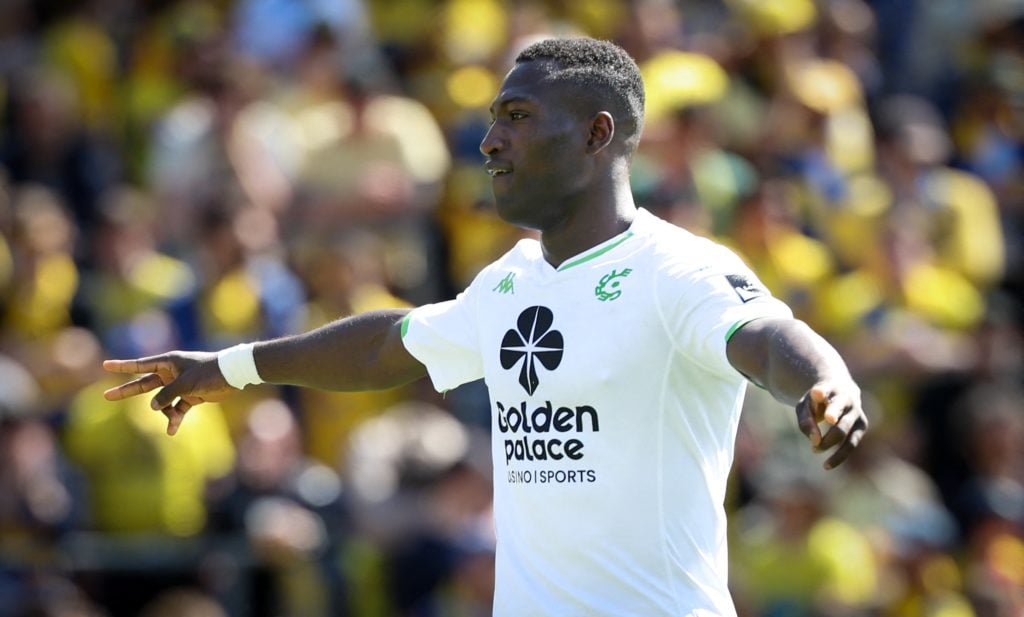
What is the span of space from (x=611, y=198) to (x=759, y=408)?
19.0 feet

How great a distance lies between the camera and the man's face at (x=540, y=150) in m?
5.13

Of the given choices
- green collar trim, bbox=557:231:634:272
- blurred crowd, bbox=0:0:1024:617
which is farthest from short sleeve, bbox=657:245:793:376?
blurred crowd, bbox=0:0:1024:617

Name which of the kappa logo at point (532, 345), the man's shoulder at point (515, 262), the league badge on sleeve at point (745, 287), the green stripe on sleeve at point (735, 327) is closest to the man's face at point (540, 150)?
the man's shoulder at point (515, 262)

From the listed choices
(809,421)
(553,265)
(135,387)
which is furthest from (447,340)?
(809,421)

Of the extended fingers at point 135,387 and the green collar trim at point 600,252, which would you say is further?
the extended fingers at point 135,387

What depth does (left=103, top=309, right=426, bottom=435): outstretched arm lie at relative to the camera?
18.5 feet

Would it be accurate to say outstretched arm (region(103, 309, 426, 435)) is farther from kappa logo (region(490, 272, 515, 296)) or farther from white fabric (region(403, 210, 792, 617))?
white fabric (region(403, 210, 792, 617))

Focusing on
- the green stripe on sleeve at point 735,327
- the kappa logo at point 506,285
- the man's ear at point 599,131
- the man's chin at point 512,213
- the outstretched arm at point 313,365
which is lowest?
the green stripe on sleeve at point 735,327

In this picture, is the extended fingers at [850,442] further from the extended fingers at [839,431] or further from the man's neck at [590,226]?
the man's neck at [590,226]

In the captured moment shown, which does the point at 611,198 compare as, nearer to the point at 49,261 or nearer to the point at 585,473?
the point at 585,473

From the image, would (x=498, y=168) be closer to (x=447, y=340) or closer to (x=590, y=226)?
(x=590, y=226)

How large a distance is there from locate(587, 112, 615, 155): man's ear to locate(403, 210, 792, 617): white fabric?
0.28 meters

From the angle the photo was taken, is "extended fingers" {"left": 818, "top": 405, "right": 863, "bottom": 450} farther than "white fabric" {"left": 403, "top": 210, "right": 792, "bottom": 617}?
No

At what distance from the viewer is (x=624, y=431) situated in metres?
4.84
